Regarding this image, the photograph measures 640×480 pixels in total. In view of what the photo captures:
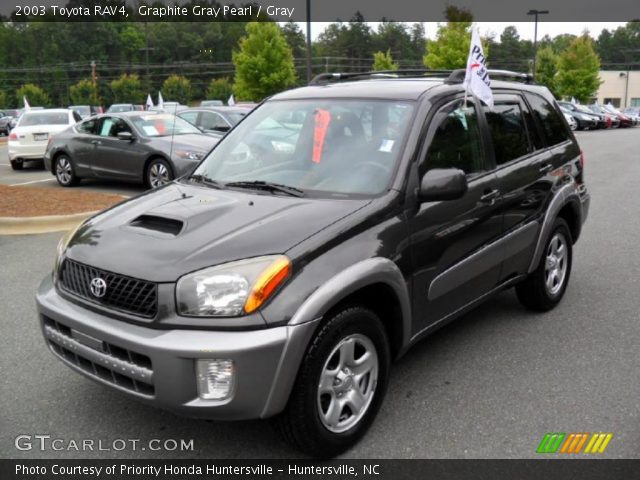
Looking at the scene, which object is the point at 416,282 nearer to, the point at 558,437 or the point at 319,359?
the point at 319,359

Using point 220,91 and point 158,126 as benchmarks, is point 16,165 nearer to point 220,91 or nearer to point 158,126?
point 158,126

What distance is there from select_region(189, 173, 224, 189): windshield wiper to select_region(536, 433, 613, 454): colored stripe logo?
91.8 inches

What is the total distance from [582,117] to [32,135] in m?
31.5

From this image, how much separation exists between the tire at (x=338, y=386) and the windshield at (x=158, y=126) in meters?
9.66

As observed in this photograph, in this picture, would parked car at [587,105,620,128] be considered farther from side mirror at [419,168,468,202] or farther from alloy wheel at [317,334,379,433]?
alloy wheel at [317,334,379,433]

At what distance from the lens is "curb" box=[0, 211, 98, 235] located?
27.5 feet

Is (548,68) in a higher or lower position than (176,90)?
higher

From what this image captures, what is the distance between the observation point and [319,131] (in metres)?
3.94

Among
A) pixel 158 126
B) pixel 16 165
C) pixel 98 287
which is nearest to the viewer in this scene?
pixel 98 287

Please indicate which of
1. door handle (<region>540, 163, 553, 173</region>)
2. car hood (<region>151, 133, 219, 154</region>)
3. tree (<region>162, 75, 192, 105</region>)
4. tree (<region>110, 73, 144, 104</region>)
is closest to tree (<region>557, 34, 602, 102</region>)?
tree (<region>162, 75, 192, 105</region>)

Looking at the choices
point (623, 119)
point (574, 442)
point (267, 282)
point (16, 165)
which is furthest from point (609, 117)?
point (267, 282)

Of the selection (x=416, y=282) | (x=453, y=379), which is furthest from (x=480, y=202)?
(x=453, y=379)

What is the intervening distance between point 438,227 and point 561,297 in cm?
231

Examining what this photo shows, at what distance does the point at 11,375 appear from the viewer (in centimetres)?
409
